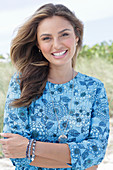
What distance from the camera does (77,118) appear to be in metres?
2.10

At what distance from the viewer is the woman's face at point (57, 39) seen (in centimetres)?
205

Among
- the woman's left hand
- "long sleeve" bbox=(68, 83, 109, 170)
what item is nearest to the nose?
"long sleeve" bbox=(68, 83, 109, 170)

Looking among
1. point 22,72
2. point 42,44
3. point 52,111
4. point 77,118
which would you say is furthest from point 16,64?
point 77,118

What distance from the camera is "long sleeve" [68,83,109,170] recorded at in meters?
1.98

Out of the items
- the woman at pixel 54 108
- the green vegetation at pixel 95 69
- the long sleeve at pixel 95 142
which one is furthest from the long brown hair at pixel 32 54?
the green vegetation at pixel 95 69

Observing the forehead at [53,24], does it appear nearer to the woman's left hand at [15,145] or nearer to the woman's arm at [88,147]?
the woman's arm at [88,147]

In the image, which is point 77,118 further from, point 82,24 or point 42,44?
point 82,24

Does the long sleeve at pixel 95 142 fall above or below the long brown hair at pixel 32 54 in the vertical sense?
below

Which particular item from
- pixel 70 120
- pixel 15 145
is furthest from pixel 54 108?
pixel 15 145

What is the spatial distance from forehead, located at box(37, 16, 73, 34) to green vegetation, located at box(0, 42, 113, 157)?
227 centimetres

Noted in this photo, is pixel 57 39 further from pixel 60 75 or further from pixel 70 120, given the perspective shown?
pixel 70 120

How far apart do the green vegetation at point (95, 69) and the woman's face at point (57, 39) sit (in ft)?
7.29

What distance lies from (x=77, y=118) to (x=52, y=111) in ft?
0.61

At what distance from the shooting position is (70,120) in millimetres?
2094
